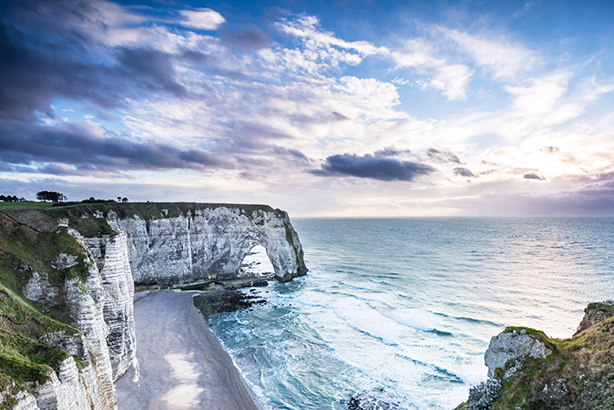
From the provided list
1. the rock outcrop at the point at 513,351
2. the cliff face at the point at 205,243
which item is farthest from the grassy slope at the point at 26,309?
the cliff face at the point at 205,243

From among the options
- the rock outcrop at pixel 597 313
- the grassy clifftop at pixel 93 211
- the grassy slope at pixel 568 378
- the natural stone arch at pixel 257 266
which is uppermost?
the grassy clifftop at pixel 93 211

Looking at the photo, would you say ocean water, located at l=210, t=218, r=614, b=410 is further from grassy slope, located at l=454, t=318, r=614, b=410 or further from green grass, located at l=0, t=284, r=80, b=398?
green grass, located at l=0, t=284, r=80, b=398

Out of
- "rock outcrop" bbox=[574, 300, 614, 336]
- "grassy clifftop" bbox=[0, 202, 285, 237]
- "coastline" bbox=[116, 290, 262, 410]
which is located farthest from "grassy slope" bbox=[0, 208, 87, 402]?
"rock outcrop" bbox=[574, 300, 614, 336]

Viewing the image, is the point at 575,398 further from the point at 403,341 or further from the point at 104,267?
the point at 104,267

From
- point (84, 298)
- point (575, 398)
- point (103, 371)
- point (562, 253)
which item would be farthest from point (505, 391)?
point (562, 253)

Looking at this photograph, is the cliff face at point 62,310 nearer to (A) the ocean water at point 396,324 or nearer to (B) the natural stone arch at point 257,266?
(A) the ocean water at point 396,324

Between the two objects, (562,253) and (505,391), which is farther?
(562,253)

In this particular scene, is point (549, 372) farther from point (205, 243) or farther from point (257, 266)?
point (257, 266)
